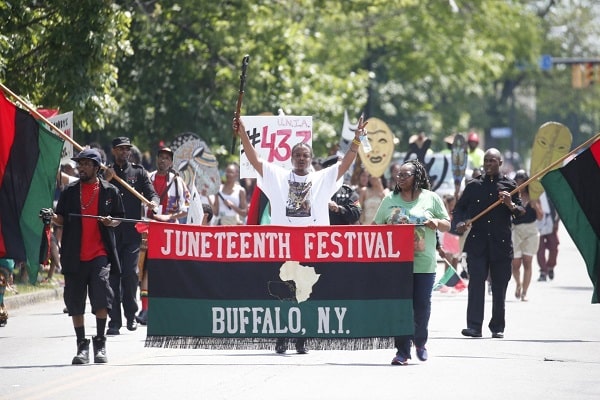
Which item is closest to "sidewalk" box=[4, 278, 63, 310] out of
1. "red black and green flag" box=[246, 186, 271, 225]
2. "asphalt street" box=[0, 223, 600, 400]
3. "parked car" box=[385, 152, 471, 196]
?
"asphalt street" box=[0, 223, 600, 400]

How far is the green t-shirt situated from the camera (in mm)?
11609

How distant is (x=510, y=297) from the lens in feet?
64.2

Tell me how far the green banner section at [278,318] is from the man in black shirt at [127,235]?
114 inches

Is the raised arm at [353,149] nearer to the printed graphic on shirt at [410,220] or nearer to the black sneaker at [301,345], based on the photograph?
the printed graphic on shirt at [410,220]

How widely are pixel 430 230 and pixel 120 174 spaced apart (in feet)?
13.0

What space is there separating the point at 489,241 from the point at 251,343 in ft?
12.1

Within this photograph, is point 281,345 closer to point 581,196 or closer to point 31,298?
point 581,196

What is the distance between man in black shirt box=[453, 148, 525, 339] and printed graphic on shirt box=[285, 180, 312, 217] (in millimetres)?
2423

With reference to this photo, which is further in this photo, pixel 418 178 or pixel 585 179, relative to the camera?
pixel 585 179

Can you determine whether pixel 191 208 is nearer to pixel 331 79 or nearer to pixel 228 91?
pixel 228 91

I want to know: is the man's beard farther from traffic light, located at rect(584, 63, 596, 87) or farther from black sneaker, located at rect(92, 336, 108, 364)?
traffic light, located at rect(584, 63, 596, 87)

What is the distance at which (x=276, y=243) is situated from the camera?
11.4 meters

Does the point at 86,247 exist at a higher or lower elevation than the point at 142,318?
higher

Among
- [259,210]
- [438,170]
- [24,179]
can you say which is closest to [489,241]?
[259,210]
